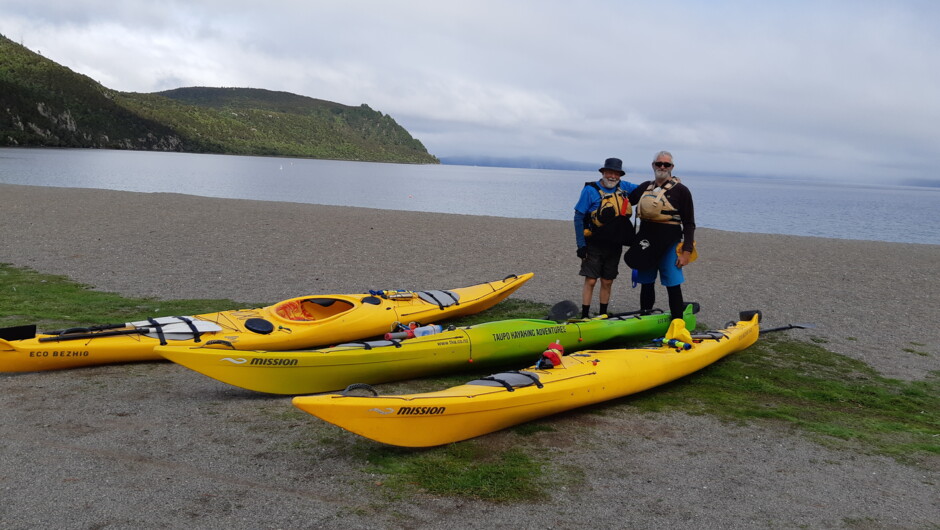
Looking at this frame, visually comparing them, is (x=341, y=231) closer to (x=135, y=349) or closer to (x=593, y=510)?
(x=135, y=349)

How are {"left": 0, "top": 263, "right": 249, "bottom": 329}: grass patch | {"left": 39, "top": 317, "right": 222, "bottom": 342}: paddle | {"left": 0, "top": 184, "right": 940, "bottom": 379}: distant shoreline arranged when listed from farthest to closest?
{"left": 0, "top": 184, "right": 940, "bottom": 379}: distant shoreline
{"left": 0, "top": 263, "right": 249, "bottom": 329}: grass patch
{"left": 39, "top": 317, "right": 222, "bottom": 342}: paddle

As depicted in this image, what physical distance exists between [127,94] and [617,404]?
594 feet

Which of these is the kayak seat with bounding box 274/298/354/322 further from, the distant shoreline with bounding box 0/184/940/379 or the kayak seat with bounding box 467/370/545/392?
the kayak seat with bounding box 467/370/545/392

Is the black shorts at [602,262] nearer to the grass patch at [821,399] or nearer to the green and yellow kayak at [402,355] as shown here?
the green and yellow kayak at [402,355]

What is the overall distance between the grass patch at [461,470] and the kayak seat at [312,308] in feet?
9.69

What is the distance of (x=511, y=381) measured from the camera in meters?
4.90

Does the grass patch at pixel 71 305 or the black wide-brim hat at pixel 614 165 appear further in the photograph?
the grass patch at pixel 71 305

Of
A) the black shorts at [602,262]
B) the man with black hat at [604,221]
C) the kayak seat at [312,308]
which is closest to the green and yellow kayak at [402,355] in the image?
the black shorts at [602,262]

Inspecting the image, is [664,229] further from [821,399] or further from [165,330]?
[165,330]

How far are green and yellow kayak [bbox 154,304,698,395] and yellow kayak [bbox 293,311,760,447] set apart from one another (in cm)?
84

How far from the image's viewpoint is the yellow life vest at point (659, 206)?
263 inches

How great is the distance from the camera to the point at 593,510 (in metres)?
3.75

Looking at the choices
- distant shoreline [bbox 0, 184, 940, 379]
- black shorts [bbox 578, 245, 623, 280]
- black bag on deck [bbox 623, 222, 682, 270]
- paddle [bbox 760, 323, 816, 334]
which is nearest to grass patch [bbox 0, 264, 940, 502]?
paddle [bbox 760, 323, 816, 334]

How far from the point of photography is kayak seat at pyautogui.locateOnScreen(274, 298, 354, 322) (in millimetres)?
7168
